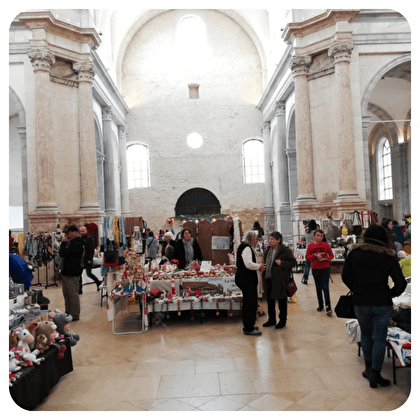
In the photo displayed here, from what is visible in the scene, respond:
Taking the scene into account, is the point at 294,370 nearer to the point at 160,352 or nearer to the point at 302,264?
the point at 160,352

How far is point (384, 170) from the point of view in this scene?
2525 centimetres

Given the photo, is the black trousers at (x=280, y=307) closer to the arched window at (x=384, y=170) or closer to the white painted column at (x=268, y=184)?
the white painted column at (x=268, y=184)

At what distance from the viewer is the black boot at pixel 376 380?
4.21 metres

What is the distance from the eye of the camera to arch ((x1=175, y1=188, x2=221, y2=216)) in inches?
974

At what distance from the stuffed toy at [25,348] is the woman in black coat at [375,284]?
10.7 feet

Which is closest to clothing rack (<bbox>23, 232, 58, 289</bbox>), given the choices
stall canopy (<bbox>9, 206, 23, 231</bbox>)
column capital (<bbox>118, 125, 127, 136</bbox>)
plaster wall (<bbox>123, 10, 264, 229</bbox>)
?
stall canopy (<bbox>9, 206, 23, 231</bbox>)

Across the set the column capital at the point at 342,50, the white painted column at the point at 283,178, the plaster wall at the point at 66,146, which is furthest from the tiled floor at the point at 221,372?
the white painted column at the point at 283,178

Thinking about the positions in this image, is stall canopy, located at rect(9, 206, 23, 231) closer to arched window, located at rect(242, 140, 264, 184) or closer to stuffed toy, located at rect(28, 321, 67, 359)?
stuffed toy, located at rect(28, 321, 67, 359)

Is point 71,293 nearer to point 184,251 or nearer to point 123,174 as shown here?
point 184,251

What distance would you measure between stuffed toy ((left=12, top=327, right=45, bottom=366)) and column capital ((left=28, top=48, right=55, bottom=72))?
11322 millimetres

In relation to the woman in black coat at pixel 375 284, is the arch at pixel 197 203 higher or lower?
higher

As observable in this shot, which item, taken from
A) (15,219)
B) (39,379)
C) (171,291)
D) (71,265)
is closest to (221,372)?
(39,379)

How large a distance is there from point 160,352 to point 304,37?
1304cm

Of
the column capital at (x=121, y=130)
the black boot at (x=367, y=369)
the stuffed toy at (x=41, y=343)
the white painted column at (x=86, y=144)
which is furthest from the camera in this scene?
the column capital at (x=121, y=130)
